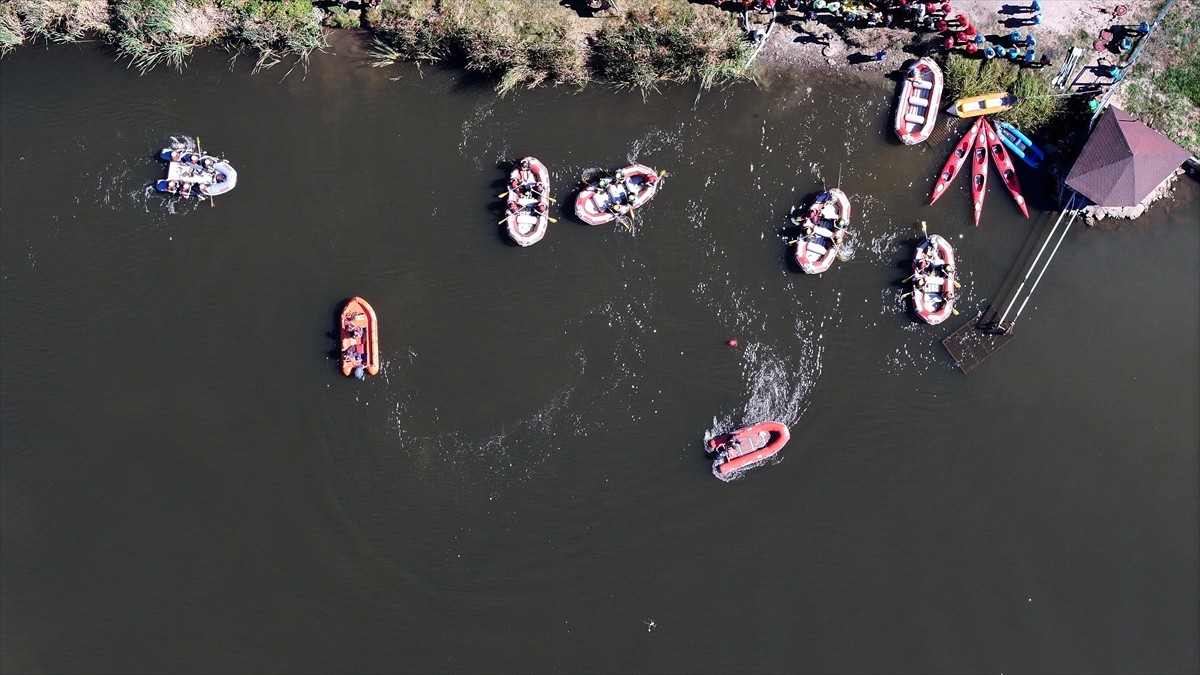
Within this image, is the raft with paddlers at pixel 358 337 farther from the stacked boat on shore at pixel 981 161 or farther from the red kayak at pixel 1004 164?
the red kayak at pixel 1004 164

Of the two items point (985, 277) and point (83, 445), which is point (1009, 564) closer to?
point (985, 277)

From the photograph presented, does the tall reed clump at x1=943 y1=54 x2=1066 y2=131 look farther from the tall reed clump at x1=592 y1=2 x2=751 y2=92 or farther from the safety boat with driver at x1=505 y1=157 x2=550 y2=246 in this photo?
the safety boat with driver at x1=505 y1=157 x2=550 y2=246

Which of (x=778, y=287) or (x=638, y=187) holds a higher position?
(x=638, y=187)

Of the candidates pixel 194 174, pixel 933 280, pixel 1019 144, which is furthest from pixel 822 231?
pixel 194 174

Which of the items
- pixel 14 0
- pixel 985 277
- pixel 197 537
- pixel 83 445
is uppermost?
pixel 14 0

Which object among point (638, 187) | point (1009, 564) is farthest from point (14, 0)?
point (1009, 564)

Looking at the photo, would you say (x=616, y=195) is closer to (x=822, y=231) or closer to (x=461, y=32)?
(x=822, y=231)
